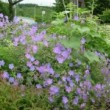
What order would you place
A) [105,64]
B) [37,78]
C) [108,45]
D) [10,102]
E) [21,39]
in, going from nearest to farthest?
[10,102]
[37,78]
[21,39]
[105,64]
[108,45]

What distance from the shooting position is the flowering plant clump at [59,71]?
10.4ft

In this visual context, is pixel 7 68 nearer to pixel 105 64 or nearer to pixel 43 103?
pixel 43 103

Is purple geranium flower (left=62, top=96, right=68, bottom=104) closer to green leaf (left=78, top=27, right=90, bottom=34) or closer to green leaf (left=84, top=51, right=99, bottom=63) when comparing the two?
green leaf (left=84, top=51, right=99, bottom=63)

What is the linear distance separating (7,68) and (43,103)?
0.56m

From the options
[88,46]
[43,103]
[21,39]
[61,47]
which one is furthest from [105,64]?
[43,103]

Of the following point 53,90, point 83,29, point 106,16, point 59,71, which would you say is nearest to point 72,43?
point 83,29

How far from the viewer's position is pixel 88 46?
3916mm

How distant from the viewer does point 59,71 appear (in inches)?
133

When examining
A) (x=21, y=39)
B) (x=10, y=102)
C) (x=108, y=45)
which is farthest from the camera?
(x=108, y=45)

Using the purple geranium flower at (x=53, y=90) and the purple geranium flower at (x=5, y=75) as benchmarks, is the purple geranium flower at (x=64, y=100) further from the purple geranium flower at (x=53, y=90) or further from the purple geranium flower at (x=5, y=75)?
the purple geranium flower at (x=5, y=75)

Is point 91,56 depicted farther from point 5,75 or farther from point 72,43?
point 5,75

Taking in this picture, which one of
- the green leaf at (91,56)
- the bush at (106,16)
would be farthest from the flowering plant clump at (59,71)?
the bush at (106,16)

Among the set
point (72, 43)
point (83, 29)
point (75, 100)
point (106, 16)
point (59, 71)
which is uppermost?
point (83, 29)

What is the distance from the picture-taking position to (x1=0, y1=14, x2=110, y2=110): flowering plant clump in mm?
3168
